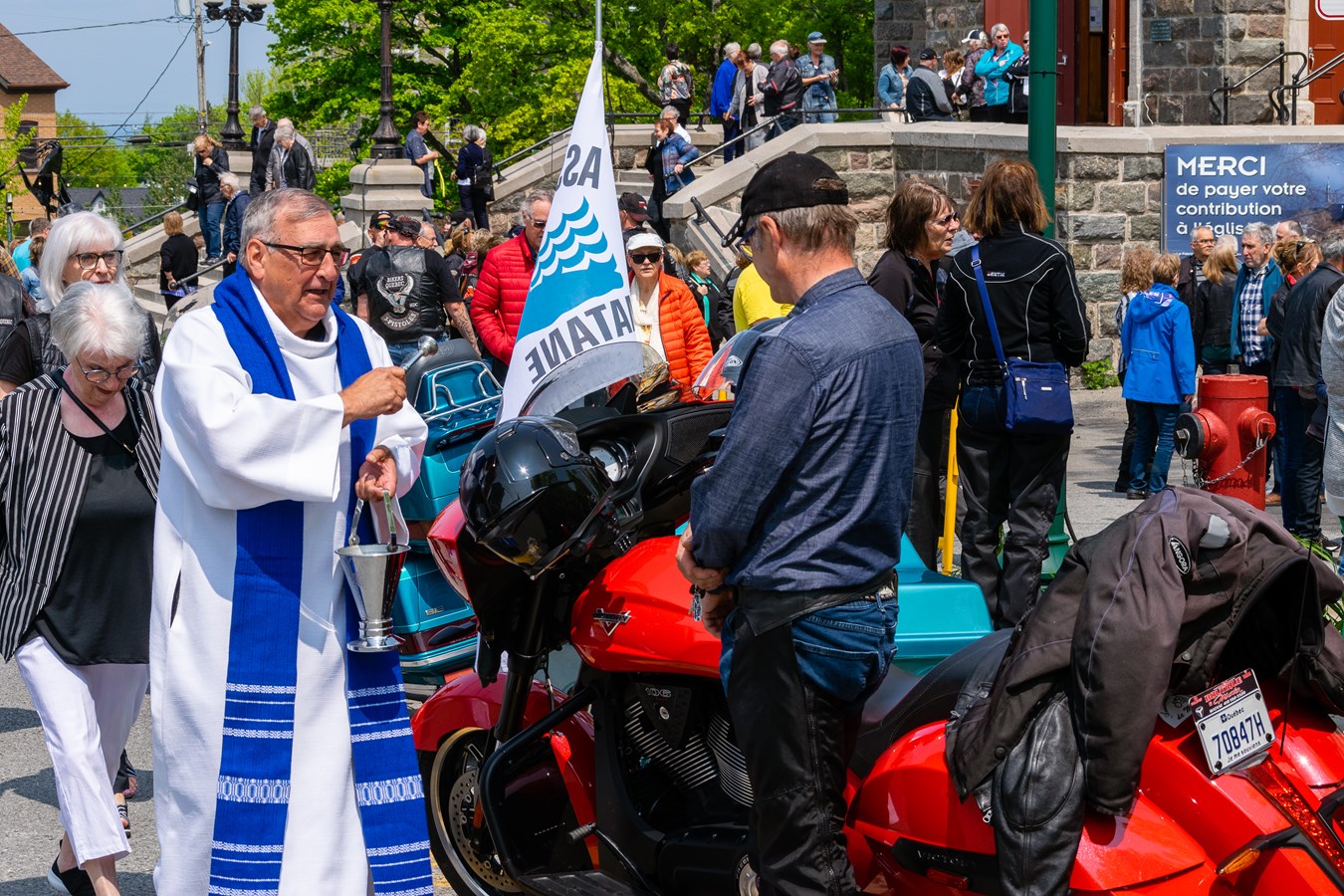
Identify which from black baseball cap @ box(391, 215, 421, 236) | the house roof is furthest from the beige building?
black baseball cap @ box(391, 215, 421, 236)

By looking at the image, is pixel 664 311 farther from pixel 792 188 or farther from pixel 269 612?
pixel 792 188

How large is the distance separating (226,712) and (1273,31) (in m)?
20.0

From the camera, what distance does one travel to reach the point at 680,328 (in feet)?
30.3

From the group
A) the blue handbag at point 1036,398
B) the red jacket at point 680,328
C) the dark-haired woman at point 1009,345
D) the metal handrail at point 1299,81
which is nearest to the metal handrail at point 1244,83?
the metal handrail at point 1299,81

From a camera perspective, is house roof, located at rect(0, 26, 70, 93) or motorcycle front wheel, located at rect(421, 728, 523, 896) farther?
house roof, located at rect(0, 26, 70, 93)

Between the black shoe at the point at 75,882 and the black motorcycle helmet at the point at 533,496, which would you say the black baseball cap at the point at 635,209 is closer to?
the black shoe at the point at 75,882

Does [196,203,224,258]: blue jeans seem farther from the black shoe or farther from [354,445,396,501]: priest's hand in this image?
[354,445,396,501]: priest's hand

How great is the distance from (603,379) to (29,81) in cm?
10662

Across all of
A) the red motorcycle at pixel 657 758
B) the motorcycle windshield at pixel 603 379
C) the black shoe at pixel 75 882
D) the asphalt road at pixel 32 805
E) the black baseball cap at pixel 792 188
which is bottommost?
the asphalt road at pixel 32 805

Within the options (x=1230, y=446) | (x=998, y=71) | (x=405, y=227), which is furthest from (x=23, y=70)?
(x=1230, y=446)

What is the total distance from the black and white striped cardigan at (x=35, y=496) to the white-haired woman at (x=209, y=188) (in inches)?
804

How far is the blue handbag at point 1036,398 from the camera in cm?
680

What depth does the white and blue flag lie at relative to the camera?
6.21 metres

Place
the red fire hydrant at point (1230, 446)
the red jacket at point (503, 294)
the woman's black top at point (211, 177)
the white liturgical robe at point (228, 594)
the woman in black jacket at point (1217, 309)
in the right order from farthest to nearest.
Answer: the woman's black top at point (211, 177), the woman in black jacket at point (1217, 309), the red jacket at point (503, 294), the red fire hydrant at point (1230, 446), the white liturgical robe at point (228, 594)
